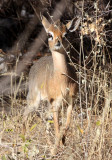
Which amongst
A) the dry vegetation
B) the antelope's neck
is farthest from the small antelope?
the dry vegetation

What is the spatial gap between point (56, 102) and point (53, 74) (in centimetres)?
43

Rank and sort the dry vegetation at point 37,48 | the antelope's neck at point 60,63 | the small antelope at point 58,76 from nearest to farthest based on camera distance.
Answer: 1. the small antelope at point 58,76
2. the antelope's neck at point 60,63
3. the dry vegetation at point 37,48

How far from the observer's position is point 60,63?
492cm

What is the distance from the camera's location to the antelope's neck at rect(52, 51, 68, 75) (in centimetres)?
490

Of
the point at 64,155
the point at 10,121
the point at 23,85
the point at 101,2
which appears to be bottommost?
the point at 64,155

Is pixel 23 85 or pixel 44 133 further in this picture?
pixel 23 85

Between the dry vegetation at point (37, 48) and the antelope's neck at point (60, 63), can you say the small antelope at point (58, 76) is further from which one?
the dry vegetation at point (37, 48)

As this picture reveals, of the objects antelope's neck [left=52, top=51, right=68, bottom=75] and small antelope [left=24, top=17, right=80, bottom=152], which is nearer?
small antelope [left=24, top=17, right=80, bottom=152]

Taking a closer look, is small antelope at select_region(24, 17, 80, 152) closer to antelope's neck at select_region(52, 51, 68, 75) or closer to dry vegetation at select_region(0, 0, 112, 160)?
antelope's neck at select_region(52, 51, 68, 75)

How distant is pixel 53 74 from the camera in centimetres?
502

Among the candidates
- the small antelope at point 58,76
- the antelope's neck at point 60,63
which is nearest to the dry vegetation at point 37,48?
the small antelope at point 58,76

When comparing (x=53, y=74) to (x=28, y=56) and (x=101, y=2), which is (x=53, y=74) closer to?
(x=101, y=2)

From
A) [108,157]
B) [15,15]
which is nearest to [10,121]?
[108,157]

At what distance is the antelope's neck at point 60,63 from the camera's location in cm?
490
